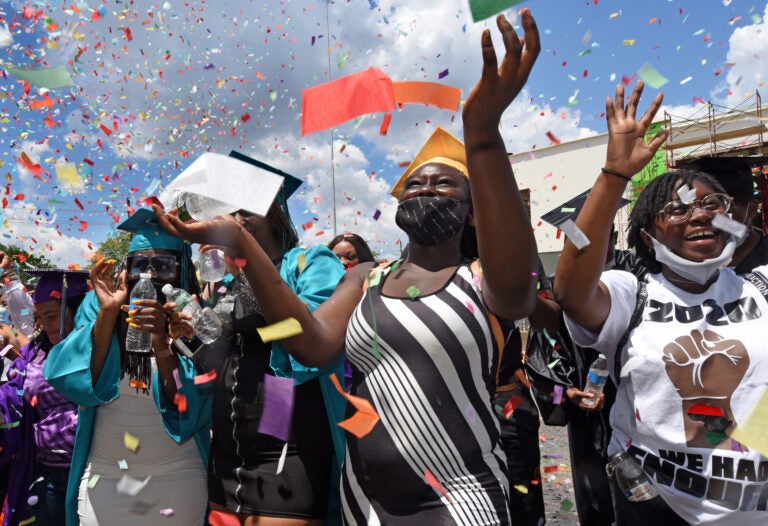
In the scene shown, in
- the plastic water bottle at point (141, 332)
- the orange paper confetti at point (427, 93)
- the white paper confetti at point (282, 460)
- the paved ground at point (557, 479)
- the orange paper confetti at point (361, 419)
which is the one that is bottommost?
the paved ground at point (557, 479)

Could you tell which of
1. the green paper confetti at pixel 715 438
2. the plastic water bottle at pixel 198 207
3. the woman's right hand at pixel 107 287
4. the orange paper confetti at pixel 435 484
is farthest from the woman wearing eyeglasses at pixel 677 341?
the woman's right hand at pixel 107 287

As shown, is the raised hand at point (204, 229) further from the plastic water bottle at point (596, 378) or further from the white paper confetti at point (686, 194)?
the plastic water bottle at point (596, 378)

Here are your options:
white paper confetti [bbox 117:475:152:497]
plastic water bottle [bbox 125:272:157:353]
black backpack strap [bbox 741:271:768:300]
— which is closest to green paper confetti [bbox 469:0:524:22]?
black backpack strap [bbox 741:271:768:300]

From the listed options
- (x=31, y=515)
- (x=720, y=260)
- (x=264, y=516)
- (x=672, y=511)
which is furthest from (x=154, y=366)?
(x=720, y=260)

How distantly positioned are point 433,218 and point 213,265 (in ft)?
3.22

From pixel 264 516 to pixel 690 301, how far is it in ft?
5.92

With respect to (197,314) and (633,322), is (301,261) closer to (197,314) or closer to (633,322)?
(197,314)

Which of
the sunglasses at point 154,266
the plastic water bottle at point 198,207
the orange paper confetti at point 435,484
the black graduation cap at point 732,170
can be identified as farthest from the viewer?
the black graduation cap at point 732,170

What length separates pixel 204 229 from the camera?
165cm

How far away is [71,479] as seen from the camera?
2.45 m

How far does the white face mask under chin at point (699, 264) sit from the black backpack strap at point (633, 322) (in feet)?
0.46

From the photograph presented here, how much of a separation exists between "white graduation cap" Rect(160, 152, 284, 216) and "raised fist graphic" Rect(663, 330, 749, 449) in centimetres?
155

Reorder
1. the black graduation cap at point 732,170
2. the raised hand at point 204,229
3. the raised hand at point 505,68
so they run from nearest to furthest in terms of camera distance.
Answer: the raised hand at point 505,68 < the raised hand at point 204,229 < the black graduation cap at point 732,170

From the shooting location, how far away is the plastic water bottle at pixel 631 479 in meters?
1.93
